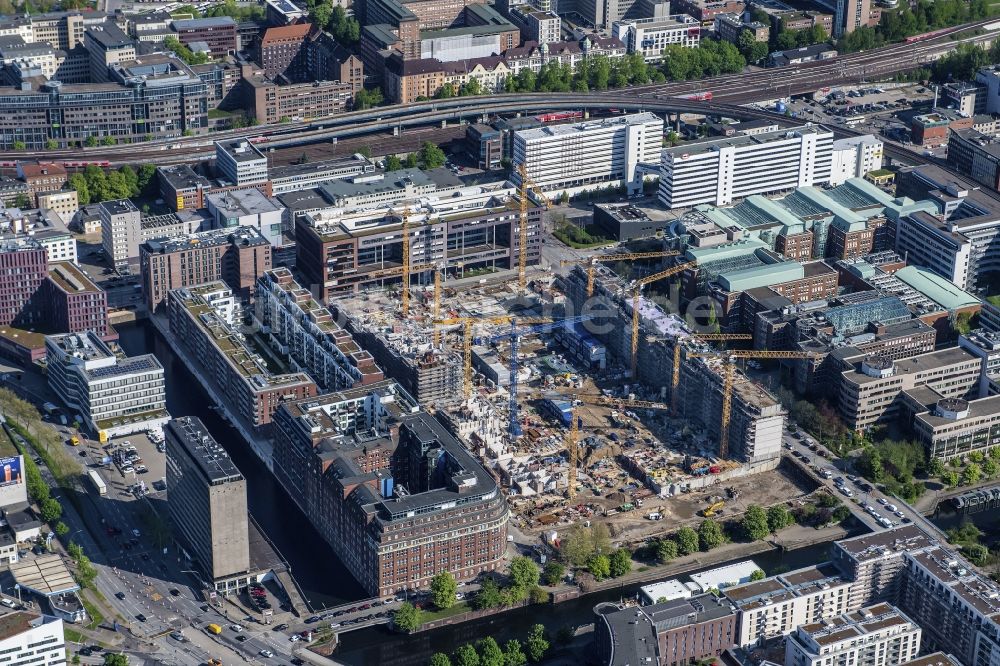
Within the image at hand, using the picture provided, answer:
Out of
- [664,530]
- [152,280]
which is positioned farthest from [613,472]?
[152,280]

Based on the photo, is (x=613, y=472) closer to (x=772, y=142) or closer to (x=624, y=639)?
(x=624, y=639)

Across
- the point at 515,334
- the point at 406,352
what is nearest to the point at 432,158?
the point at 515,334

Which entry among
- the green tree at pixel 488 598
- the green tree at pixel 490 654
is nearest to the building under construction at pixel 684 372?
the green tree at pixel 488 598

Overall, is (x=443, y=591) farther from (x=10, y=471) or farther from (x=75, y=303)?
(x=75, y=303)

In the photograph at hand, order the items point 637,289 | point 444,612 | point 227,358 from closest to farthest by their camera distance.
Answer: point 444,612 < point 227,358 < point 637,289

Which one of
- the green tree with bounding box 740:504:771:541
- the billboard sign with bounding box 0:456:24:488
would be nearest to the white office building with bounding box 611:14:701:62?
the green tree with bounding box 740:504:771:541
